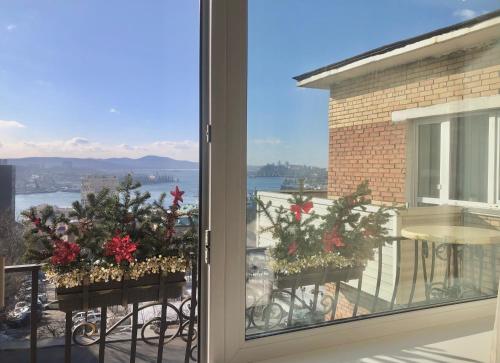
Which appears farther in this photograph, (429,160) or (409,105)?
(429,160)

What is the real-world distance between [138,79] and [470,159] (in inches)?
72.4

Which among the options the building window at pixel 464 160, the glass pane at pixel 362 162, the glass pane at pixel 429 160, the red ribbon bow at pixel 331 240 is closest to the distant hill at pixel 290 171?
the glass pane at pixel 362 162

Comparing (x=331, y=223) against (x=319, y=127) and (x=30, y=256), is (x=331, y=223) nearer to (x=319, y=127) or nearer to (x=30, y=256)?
(x=319, y=127)

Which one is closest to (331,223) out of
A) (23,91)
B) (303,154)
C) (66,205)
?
(303,154)

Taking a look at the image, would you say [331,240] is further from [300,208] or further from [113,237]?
[113,237]

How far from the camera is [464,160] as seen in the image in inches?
81.8

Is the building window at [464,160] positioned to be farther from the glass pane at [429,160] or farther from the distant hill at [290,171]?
the distant hill at [290,171]

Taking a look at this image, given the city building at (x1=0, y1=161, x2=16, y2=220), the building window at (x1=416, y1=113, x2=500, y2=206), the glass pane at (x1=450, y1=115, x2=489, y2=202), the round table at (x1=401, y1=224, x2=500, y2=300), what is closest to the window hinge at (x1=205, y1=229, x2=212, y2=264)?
the city building at (x1=0, y1=161, x2=16, y2=220)

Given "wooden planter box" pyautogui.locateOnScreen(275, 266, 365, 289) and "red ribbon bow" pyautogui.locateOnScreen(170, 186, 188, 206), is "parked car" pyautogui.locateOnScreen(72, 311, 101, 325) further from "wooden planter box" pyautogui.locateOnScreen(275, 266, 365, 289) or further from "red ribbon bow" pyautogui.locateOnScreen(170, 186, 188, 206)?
"wooden planter box" pyautogui.locateOnScreen(275, 266, 365, 289)

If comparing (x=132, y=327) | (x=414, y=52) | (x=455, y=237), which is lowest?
(x=132, y=327)

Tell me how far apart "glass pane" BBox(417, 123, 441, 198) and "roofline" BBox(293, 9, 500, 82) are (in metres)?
0.44

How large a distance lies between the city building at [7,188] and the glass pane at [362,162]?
837 millimetres

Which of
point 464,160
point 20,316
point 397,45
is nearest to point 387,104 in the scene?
point 397,45

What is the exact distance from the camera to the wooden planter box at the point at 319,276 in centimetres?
154
